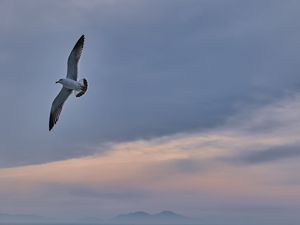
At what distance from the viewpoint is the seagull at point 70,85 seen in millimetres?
64250

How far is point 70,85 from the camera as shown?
64.9 m

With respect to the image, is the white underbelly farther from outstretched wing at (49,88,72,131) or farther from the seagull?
outstretched wing at (49,88,72,131)

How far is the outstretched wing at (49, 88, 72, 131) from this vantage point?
229 feet

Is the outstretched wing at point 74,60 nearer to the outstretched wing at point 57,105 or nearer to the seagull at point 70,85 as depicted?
the seagull at point 70,85

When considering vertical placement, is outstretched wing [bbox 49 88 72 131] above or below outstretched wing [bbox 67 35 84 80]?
below

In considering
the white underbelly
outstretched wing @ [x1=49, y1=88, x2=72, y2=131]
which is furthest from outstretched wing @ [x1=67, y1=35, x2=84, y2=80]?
outstretched wing @ [x1=49, y1=88, x2=72, y2=131]

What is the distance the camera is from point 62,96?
7031 cm

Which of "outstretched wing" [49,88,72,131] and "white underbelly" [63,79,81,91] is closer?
"white underbelly" [63,79,81,91]

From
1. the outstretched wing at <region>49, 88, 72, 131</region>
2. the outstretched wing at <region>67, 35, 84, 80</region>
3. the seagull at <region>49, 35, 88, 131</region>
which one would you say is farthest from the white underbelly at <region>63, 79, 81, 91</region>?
the outstretched wing at <region>49, 88, 72, 131</region>

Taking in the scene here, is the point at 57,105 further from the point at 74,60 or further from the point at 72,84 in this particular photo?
the point at 72,84

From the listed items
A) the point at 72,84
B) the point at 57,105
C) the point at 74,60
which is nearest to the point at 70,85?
the point at 72,84

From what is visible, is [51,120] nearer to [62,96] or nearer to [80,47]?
[62,96]

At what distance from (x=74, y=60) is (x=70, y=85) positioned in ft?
12.4

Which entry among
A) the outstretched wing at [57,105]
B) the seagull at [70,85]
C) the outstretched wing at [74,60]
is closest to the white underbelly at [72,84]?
the seagull at [70,85]
